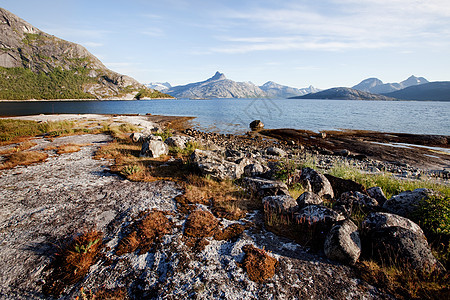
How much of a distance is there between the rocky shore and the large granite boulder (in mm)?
25

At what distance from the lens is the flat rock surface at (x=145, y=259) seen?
12.3ft

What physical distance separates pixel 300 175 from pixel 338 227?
4894mm

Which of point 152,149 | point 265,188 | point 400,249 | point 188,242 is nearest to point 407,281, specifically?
point 400,249

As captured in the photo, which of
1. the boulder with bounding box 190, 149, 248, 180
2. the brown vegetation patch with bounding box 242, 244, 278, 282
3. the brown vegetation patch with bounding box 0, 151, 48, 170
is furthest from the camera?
the brown vegetation patch with bounding box 0, 151, 48, 170

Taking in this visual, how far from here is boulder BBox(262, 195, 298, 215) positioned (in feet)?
21.1

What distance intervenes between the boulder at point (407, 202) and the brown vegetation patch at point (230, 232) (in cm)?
544

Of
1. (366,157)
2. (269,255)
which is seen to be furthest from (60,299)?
(366,157)

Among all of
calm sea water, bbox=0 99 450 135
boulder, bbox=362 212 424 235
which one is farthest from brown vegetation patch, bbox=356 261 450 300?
calm sea water, bbox=0 99 450 135

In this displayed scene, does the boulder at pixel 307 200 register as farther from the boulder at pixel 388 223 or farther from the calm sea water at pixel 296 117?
the calm sea water at pixel 296 117

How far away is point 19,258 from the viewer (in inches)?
173

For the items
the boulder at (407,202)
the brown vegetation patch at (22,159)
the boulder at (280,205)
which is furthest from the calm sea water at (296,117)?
the brown vegetation patch at (22,159)

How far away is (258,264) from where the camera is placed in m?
4.37

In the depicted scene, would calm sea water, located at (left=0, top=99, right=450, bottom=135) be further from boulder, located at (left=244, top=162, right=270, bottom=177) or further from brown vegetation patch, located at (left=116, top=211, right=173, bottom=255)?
brown vegetation patch, located at (left=116, top=211, right=173, bottom=255)

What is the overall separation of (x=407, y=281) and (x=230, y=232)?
391cm
